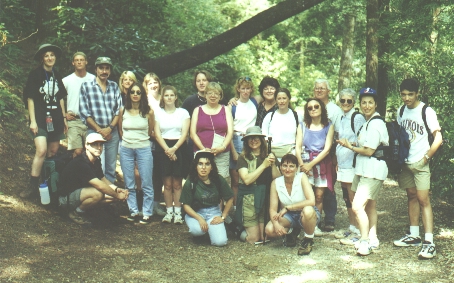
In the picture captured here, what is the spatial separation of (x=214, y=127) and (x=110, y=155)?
4.79 feet

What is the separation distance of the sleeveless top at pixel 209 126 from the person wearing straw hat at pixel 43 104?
1.76 metres

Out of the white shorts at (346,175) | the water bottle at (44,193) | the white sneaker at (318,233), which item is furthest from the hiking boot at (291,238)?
the water bottle at (44,193)

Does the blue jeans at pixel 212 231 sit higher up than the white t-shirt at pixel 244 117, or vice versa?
the white t-shirt at pixel 244 117

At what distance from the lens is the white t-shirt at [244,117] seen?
6953 millimetres

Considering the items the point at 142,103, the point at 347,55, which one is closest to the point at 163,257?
the point at 142,103

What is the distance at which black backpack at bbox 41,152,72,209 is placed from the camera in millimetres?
6238

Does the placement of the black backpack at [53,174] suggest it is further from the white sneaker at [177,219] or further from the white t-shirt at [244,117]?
the white t-shirt at [244,117]

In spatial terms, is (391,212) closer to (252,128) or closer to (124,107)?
(252,128)

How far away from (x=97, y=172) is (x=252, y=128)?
1974 millimetres

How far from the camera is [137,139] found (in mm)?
6582

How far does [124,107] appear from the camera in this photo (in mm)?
6652

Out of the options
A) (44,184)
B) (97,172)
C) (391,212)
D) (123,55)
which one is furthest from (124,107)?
(391,212)

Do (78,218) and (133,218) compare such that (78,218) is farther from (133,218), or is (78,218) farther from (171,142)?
(171,142)

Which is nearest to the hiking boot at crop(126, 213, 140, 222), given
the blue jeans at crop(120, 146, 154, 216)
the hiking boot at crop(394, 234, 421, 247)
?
the blue jeans at crop(120, 146, 154, 216)
